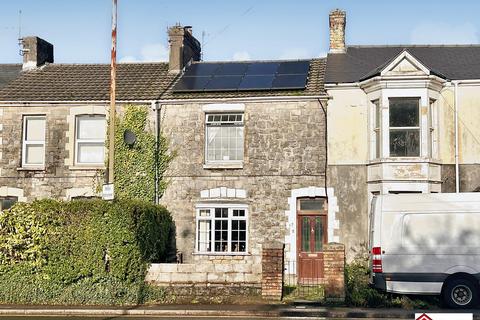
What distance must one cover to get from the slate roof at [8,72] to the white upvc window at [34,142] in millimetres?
3235

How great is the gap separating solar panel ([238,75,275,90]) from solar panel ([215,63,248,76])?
757 mm

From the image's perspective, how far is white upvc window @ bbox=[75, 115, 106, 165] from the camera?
23.5 metres

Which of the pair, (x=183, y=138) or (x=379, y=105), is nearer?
(x=379, y=105)

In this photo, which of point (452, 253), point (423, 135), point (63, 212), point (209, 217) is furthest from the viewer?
point (209, 217)

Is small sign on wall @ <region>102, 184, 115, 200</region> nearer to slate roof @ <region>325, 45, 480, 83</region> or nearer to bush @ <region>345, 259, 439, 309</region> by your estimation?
bush @ <region>345, 259, 439, 309</region>

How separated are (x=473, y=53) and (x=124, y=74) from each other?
550 inches

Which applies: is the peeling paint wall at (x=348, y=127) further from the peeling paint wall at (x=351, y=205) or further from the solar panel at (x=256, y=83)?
the solar panel at (x=256, y=83)

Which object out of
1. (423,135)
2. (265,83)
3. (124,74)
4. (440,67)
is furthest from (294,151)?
(124,74)

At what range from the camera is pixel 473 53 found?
2453 centimetres

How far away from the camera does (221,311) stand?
1599 centimetres

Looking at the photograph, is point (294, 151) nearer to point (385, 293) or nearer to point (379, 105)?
point (379, 105)

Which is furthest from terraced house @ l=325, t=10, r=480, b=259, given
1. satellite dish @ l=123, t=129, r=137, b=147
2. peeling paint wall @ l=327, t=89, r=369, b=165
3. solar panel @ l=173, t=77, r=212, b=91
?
satellite dish @ l=123, t=129, r=137, b=147

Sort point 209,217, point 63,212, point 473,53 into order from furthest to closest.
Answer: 1. point 473,53
2. point 209,217
3. point 63,212

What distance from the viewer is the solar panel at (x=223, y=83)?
23094mm
